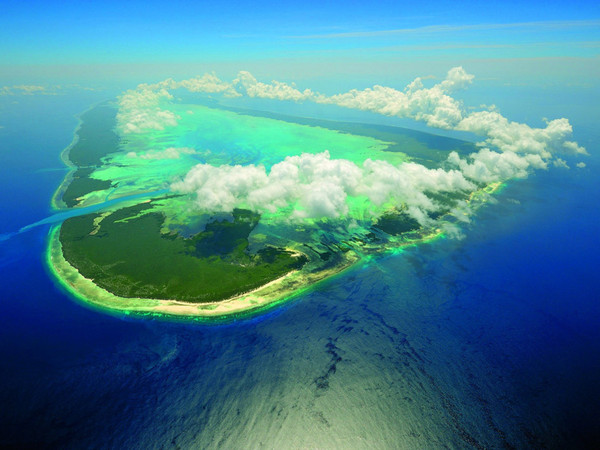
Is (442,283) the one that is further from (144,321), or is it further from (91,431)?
(91,431)

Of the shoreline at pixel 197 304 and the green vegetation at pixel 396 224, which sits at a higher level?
the green vegetation at pixel 396 224

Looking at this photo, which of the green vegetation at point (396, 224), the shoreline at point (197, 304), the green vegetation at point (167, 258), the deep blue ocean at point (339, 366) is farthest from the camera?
the green vegetation at point (396, 224)

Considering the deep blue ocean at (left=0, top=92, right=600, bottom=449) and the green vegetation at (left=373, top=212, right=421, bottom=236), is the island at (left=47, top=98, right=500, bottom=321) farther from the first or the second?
the deep blue ocean at (left=0, top=92, right=600, bottom=449)

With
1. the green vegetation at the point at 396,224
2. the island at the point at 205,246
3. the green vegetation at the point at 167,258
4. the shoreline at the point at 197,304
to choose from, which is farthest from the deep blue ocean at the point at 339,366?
the green vegetation at the point at 396,224

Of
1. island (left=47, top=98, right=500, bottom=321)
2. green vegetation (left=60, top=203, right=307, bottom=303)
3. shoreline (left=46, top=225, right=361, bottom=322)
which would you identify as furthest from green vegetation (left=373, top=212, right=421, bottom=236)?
green vegetation (left=60, top=203, right=307, bottom=303)

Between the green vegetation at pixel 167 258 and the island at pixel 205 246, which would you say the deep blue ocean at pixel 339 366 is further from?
the green vegetation at pixel 167 258

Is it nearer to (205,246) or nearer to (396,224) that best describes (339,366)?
(205,246)

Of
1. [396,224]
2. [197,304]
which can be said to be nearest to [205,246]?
[197,304]

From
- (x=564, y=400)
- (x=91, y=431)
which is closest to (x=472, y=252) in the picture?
(x=564, y=400)
